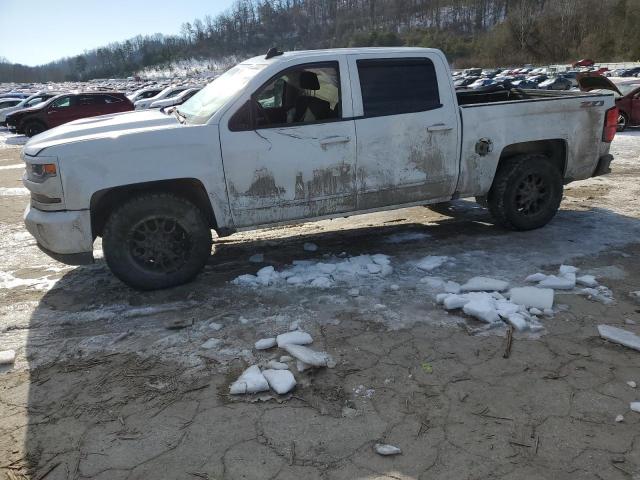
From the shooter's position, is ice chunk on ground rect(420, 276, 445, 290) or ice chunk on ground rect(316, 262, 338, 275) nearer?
ice chunk on ground rect(420, 276, 445, 290)

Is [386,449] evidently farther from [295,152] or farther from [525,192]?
[525,192]

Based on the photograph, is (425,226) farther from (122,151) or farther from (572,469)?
(572,469)

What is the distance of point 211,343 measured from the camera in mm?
3531

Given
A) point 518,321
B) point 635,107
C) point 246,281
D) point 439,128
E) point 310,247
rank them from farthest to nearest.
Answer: point 635,107 → point 310,247 → point 439,128 → point 246,281 → point 518,321

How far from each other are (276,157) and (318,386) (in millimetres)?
2167

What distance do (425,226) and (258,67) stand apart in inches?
114

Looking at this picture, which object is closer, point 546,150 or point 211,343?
point 211,343

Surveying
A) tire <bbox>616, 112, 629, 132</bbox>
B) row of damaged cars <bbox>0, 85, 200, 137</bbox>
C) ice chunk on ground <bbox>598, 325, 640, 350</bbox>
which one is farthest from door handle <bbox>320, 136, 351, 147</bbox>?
row of damaged cars <bbox>0, 85, 200, 137</bbox>

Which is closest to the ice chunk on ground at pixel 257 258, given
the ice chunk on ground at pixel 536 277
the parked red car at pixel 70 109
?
the ice chunk on ground at pixel 536 277

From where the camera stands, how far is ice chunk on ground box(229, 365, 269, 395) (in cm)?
297

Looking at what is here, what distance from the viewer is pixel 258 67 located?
4.64 meters

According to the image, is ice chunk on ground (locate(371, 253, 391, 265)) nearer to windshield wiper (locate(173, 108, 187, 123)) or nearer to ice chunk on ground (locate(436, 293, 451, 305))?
ice chunk on ground (locate(436, 293, 451, 305))

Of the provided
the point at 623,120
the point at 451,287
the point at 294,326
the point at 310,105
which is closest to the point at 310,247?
the point at 310,105

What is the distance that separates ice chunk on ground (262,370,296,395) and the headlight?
240 centimetres
